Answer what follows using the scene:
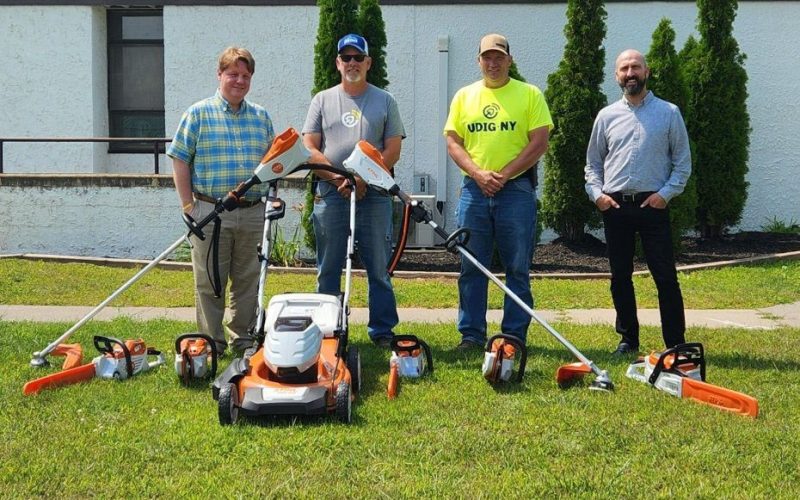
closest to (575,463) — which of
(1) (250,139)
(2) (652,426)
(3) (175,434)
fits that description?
(2) (652,426)

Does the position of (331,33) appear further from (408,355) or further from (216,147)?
(408,355)

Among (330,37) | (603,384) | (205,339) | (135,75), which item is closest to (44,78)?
(135,75)

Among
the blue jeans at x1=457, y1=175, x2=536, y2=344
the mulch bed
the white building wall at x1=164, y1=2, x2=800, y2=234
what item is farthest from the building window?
the blue jeans at x1=457, y1=175, x2=536, y2=344

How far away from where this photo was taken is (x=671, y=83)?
11.0 m

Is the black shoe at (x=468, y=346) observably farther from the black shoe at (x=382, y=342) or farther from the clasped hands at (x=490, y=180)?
the clasped hands at (x=490, y=180)

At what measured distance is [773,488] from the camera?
3.54 m

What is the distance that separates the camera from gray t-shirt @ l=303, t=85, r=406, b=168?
19.7ft

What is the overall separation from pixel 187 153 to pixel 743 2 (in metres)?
9.97

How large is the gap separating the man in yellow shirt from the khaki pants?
148 centimetres

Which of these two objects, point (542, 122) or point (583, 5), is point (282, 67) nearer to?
point (583, 5)

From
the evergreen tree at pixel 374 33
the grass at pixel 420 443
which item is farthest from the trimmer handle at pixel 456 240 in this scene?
the evergreen tree at pixel 374 33

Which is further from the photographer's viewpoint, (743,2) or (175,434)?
(743,2)

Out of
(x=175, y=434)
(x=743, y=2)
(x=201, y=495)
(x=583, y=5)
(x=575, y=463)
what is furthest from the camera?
(x=743, y=2)

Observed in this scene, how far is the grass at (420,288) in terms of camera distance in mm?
8672
